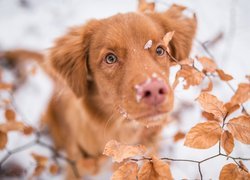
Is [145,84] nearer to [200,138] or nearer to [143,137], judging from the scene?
[200,138]

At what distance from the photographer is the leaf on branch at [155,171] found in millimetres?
1330

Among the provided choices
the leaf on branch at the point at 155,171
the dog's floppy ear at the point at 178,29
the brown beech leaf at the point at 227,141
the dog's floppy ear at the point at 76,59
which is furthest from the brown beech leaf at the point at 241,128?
the dog's floppy ear at the point at 76,59

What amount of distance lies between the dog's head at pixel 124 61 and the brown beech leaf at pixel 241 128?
442mm

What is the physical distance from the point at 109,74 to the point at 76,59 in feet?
1.68

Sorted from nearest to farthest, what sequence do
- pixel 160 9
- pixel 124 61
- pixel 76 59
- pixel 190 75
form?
1. pixel 190 75
2. pixel 124 61
3. pixel 76 59
4. pixel 160 9

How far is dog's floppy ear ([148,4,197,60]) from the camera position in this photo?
99.3 inches

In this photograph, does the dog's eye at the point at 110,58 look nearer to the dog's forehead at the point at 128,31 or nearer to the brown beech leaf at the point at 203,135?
the dog's forehead at the point at 128,31

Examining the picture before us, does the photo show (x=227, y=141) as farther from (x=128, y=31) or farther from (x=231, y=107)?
(x=128, y=31)

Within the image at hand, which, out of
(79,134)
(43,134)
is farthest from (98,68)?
(43,134)

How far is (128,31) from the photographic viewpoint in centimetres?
216

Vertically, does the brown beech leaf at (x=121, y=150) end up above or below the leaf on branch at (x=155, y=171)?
above

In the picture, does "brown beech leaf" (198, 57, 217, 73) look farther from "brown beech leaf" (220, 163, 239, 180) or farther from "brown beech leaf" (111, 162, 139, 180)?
"brown beech leaf" (111, 162, 139, 180)

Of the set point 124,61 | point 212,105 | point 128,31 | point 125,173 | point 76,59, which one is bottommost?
point 125,173

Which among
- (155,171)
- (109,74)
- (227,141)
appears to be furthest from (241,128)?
(109,74)
